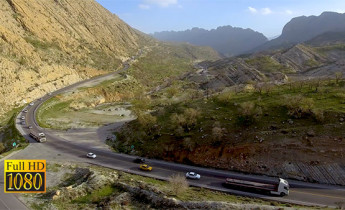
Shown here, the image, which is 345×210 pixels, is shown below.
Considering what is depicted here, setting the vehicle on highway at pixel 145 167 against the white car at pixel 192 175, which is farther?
the vehicle on highway at pixel 145 167

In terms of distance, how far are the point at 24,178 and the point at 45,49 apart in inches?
3336

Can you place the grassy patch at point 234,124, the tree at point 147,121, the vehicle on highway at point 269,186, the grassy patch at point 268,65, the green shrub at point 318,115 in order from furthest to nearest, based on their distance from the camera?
the grassy patch at point 268,65
the tree at point 147,121
the grassy patch at point 234,124
the green shrub at point 318,115
the vehicle on highway at point 269,186

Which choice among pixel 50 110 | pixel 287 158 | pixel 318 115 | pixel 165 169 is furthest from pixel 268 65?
pixel 165 169

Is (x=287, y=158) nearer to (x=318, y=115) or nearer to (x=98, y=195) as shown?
(x=318, y=115)

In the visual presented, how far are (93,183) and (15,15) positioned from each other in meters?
103

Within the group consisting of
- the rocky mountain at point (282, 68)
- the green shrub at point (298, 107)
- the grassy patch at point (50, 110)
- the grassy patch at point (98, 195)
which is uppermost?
the rocky mountain at point (282, 68)

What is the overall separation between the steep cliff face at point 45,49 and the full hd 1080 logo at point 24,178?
139ft

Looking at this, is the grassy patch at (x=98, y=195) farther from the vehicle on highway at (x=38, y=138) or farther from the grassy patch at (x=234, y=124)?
the vehicle on highway at (x=38, y=138)

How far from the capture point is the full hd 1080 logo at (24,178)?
31062 mm

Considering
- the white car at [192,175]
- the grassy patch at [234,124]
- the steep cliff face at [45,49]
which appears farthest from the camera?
the steep cliff face at [45,49]

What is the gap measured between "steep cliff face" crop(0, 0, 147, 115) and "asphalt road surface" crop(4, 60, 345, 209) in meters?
31.7

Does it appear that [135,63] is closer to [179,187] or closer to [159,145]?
[159,145]

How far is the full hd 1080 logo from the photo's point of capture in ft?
102

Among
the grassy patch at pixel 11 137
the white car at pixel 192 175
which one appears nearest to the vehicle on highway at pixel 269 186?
the white car at pixel 192 175
